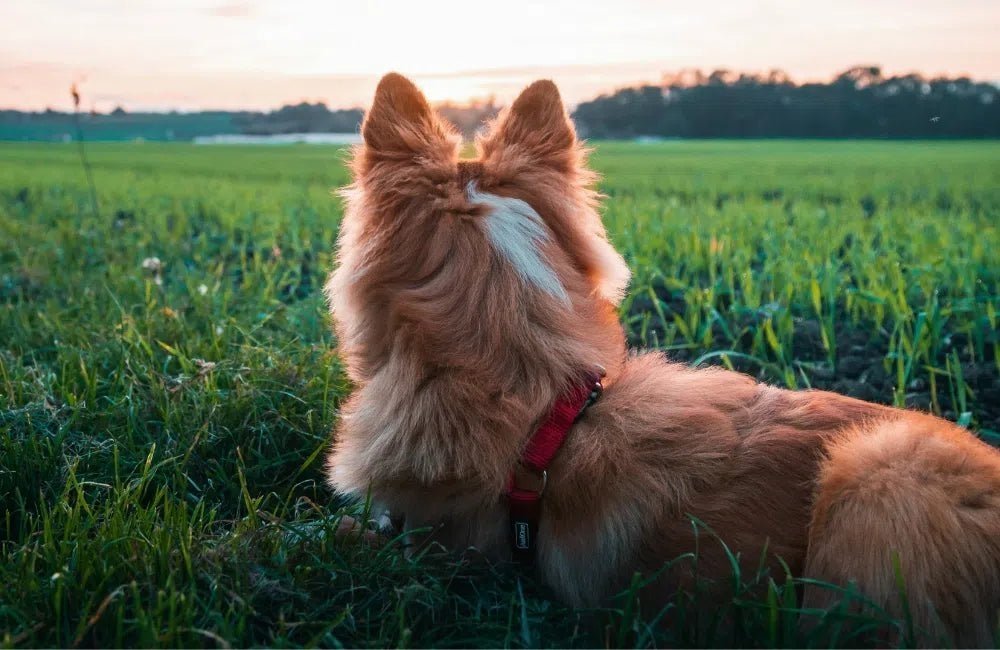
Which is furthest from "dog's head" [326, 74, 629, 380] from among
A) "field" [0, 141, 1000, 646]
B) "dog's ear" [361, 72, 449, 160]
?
"field" [0, 141, 1000, 646]

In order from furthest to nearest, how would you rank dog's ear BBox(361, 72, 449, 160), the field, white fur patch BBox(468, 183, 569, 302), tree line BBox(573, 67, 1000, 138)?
tree line BBox(573, 67, 1000, 138), dog's ear BBox(361, 72, 449, 160), white fur patch BBox(468, 183, 569, 302), the field

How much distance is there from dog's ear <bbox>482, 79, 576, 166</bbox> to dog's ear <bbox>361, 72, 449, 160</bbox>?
0.81ft

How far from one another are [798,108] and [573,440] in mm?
19901

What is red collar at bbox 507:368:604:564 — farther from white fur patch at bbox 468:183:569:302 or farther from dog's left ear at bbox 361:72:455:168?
dog's left ear at bbox 361:72:455:168

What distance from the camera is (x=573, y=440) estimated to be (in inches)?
94.7

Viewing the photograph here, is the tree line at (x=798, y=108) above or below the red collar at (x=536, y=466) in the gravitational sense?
above

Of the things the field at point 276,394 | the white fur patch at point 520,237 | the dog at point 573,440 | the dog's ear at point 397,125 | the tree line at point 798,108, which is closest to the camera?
the dog at point 573,440

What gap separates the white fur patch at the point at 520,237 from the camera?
7.87ft

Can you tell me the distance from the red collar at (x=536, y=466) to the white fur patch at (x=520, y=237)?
1.06 feet

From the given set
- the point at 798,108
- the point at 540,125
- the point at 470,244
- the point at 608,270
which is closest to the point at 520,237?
the point at 470,244

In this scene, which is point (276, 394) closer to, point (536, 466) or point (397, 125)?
point (397, 125)

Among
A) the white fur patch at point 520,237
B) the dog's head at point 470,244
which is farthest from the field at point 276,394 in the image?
the white fur patch at point 520,237

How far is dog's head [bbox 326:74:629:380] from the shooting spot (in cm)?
237

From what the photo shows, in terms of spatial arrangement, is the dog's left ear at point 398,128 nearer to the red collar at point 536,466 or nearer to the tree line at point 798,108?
the red collar at point 536,466
